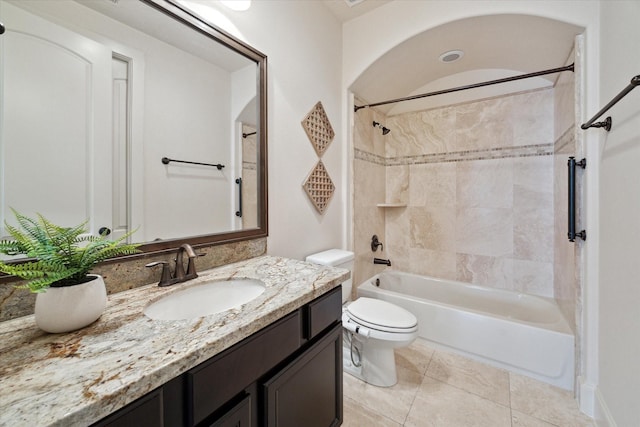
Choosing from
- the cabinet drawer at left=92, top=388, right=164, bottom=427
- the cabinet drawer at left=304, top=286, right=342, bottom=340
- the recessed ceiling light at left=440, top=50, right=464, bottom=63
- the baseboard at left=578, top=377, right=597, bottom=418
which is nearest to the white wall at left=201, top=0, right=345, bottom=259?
the cabinet drawer at left=304, top=286, right=342, bottom=340

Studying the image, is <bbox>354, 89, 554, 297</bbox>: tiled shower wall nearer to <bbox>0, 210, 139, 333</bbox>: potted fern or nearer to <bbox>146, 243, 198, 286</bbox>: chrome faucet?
<bbox>146, 243, 198, 286</bbox>: chrome faucet

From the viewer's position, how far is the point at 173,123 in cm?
114

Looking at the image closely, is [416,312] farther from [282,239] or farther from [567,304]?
[282,239]

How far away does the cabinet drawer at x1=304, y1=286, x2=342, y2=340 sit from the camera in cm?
96

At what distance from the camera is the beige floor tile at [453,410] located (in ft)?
4.51

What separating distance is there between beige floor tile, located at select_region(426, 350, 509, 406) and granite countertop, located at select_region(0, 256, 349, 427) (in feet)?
4.75

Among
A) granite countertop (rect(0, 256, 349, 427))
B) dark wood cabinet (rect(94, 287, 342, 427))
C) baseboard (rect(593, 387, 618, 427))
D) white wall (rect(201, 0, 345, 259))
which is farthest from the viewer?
white wall (rect(201, 0, 345, 259))

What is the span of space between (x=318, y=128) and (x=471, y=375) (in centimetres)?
208

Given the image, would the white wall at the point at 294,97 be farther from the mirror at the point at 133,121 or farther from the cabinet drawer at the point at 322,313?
the cabinet drawer at the point at 322,313

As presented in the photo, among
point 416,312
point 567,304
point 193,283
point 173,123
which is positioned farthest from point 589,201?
point 173,123

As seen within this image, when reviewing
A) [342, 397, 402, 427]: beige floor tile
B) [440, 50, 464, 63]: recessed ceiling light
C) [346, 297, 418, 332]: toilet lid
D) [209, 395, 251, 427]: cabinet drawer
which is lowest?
[342, 397, 402, 427]: beige floor tile

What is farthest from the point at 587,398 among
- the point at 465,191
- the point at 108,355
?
the point at 108,355

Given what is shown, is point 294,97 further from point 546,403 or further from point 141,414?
point 546,403

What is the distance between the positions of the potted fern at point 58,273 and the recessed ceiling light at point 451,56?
266 centimetres
